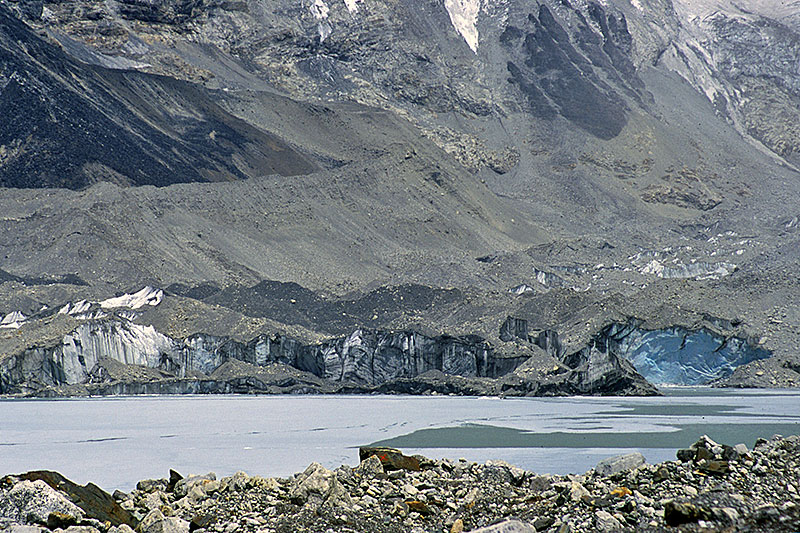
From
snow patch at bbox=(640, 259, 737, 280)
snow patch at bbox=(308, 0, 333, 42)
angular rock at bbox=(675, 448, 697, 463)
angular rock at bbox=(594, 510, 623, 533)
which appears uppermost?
snow patch at bbox=(308, 0, 333, 42)

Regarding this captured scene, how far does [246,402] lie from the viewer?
1257 inches

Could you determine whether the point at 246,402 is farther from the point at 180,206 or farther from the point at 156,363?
the point at 180,206

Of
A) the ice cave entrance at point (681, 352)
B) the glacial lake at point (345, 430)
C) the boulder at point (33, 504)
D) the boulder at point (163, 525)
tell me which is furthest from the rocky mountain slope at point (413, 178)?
the boulder at point (33, 504)

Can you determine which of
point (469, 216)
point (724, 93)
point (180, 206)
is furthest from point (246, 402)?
point (724, 93)

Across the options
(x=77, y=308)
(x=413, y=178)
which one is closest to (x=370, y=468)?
(x=77, y=308)

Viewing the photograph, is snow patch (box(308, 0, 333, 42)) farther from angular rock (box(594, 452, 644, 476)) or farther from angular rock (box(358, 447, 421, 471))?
angular rock (box(594, 452, 644, 476))

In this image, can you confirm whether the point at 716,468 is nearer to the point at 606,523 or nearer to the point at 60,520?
the point at 606,523

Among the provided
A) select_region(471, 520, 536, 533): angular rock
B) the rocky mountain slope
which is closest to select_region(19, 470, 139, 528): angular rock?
select_region(471, 520, 536, 533): angular rock

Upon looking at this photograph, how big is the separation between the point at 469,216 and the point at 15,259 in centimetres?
4328

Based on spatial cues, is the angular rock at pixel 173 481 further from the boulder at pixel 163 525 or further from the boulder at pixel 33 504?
the boulder at pixel 163 525

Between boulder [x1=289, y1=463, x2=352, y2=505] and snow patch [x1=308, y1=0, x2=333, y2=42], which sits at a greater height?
snow patch [x1=308, y1=0, x2=333, y2=42]

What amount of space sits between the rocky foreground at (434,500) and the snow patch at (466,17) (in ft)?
429

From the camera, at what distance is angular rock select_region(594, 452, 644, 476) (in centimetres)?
1148

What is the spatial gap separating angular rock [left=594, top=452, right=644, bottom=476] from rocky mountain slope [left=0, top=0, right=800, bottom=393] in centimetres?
2123
